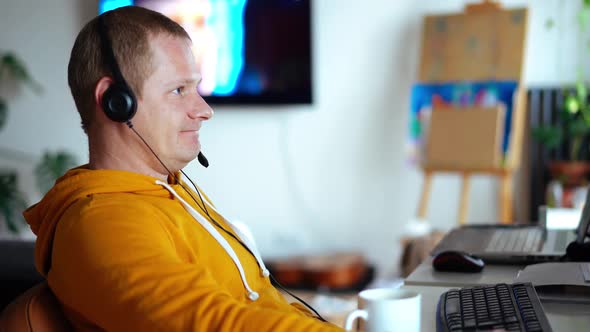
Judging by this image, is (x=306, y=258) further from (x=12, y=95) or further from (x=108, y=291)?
(x=108, y=291)

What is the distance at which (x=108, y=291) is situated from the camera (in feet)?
2.68

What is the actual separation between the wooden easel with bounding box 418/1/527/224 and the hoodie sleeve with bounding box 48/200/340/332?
3021 mm

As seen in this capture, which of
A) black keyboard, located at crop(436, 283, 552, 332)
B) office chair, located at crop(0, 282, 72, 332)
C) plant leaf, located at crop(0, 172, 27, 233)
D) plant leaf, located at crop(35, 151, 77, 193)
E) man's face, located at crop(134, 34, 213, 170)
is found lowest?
→ plant leaf, located at crop(0, 172, 27, 233)

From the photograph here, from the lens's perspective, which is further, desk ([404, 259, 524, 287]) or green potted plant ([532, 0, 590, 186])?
green potted plant ([532, 0, 590, 186])

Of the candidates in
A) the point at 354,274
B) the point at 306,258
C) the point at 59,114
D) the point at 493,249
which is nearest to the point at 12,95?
the point at 59,114

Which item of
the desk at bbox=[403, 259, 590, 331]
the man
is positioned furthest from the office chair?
the desk at bbox=[403, 259, 590, 331]

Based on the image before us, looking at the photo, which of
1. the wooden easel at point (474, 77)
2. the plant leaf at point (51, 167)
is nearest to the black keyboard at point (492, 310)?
the wooden easel at point (474, 77)

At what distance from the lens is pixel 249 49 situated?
4.31 m

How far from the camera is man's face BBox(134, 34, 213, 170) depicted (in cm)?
105

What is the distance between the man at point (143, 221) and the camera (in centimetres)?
80

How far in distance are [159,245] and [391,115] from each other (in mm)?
3431

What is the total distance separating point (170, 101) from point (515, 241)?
81 centimetres

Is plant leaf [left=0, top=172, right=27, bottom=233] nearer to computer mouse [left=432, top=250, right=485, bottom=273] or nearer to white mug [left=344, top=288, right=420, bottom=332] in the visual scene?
computer mouse [left=432, top=250, right=485, bottom=273]

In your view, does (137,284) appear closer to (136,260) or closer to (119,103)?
(136,260)
